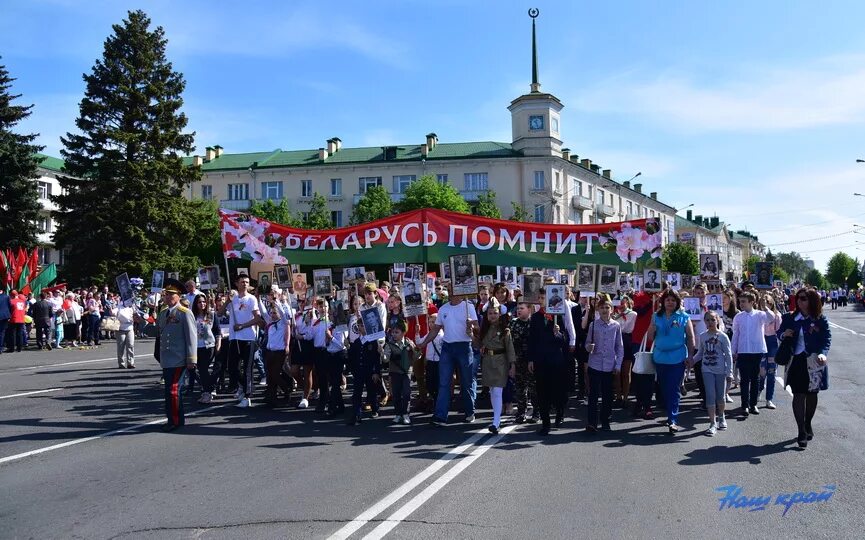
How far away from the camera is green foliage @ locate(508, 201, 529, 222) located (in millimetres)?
62344

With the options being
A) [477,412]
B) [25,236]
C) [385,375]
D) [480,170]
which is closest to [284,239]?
[385,375]

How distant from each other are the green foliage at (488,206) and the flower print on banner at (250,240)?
151 feet

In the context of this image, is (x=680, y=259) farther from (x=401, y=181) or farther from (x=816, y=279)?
(x=816, y=279)

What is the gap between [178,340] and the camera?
960 cm

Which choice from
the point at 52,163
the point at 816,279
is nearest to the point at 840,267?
the point at 816,279

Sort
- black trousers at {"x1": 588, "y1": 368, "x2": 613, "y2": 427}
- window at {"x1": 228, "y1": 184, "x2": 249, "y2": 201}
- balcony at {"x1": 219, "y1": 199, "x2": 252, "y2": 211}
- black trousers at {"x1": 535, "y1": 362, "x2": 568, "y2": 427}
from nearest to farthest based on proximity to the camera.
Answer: black trousers at {"x1": 535, "y1": 362, "x2": 568, "y2": 427} < black trousers at {"x1": 588, "y1": 368, "x2": 613, "y2": 427} < balcony at {"x1": 219, "y1": 199, "x2": 252, "y2": 211} < window at {"x1": 228, "y1": 184, "x2": 249, "y2": 201}

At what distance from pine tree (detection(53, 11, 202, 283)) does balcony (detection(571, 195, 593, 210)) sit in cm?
4398

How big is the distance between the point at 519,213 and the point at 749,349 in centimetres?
5249

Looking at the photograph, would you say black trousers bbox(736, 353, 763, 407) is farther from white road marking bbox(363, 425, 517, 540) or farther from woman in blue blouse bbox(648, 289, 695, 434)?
white road marking bbox(363, 425, 517, 540)

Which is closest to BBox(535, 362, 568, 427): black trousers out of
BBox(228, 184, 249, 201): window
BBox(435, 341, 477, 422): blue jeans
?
BBox(435, 341, 477, 422): blue jeans

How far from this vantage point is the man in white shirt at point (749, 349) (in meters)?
Result: 10.7

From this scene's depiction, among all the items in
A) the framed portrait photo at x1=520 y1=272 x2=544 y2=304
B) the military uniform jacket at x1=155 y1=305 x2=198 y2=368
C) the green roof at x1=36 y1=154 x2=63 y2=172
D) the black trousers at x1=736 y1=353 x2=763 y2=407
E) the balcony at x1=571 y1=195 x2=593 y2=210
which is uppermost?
the green roof at x1=36 y1=154 x2=63 y2=172

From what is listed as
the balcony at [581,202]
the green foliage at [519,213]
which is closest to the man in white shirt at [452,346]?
the green foliage at [519,213]

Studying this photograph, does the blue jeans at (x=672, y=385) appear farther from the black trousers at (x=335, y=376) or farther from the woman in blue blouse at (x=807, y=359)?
the black trousers at (x=335, y=376)
